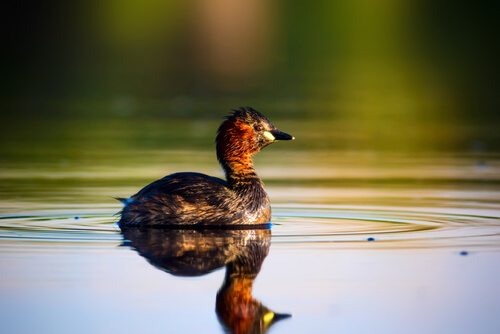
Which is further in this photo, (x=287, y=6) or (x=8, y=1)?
(x=287, y=6)

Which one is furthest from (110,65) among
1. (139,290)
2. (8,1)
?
A: (139,290)

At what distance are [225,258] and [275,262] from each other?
1.18ft

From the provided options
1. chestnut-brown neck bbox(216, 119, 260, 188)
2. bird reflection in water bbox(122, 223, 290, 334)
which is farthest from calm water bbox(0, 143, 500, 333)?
chestnut-brown neck bbox(216, 119, 260, 188)

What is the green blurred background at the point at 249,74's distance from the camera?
1616 centimetres

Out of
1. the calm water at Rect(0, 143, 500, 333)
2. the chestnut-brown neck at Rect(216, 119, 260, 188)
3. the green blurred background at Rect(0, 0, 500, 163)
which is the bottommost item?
the calm water at Rect(0, 143, 500, 333)

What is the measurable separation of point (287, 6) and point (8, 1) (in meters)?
14.3

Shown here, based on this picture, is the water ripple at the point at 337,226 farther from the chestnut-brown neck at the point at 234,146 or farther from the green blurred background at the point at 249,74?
the green blurred background at the point at 249,74

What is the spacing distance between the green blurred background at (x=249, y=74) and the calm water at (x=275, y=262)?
171 inches

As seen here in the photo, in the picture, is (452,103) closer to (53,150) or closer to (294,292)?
(53,150)

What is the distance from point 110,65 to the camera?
108ft

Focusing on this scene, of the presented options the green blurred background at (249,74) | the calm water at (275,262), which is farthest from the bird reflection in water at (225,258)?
the green blurred background at (249,74)

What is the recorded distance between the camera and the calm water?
511cm

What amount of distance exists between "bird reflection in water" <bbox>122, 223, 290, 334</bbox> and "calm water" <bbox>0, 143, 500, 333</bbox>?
0.01 meters

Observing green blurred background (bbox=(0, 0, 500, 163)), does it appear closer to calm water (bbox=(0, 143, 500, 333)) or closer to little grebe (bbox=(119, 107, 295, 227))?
calm water (bbox=(0, 143, 500, 333))
